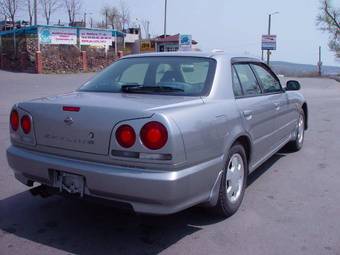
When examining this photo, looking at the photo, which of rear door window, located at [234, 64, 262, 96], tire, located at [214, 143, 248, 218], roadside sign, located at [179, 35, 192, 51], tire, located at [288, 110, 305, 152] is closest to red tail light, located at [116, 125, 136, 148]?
tire, located at [214, 143, 248, 218]

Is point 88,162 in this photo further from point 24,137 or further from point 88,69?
point 88,69

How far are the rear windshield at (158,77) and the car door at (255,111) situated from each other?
0.42 meters

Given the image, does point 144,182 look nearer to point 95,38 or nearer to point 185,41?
point 185,41

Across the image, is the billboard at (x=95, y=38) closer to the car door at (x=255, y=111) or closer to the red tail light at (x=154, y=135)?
the car door at (x=255, y=111)

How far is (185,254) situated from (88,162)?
42.1 inches

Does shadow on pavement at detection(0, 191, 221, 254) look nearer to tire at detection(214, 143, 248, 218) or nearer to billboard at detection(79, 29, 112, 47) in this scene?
tire at detection(214, 143, 248, 218)

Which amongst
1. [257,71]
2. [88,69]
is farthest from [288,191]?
[88,69]

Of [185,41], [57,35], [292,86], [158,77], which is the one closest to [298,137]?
[292,86]

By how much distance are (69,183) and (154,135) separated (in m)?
0.90

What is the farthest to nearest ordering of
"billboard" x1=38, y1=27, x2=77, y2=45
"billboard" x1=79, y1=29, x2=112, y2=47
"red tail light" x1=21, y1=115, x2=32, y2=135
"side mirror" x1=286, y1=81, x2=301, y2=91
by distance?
"billboard" x1=79, y1=29, x2=112, y2=47, "billboard" x1=38, y1=27, x2=77, y2=45, "side mirror" x1=286, y1=81, x2=301, y2=91, "red tail light" x1=21, y1=115, x2=32, y2=135

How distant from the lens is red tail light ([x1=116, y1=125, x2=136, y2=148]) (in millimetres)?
3320

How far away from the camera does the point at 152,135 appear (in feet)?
10.7

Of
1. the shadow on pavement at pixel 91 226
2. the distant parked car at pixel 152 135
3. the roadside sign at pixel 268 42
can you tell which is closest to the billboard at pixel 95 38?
the roadside sign at pixel 268 42

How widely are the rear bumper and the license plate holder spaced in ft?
0.16
